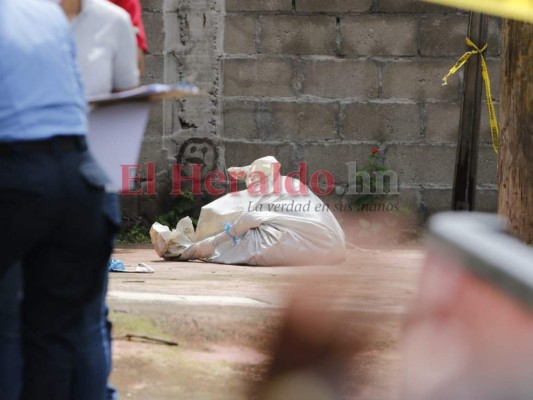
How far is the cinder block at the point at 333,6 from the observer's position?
8.55m

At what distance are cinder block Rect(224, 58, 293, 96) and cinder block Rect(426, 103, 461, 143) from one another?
1100 mm

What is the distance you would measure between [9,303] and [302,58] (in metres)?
6.22

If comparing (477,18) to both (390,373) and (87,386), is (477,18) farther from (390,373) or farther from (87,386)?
(87,386)

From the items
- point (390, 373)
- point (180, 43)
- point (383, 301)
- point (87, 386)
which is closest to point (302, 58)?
point (180, 43)

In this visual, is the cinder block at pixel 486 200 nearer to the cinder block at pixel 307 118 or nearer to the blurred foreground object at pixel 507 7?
the cinder block at pixel 307 118

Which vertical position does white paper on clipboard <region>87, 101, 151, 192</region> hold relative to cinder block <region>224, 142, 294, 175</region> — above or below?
above

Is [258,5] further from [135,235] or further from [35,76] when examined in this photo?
[35,76]

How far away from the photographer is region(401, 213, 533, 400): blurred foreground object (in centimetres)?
113

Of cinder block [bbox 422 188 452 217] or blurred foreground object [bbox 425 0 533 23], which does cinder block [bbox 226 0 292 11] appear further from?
blurred foreground object [bbox 425 0 533 23]

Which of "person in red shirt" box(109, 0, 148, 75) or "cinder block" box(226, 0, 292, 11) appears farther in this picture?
"cinder block" box(226, 0, 292, 11)

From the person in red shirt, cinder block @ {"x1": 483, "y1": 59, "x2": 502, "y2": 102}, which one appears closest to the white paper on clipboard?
the person in red shirt

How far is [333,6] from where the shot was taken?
855cm

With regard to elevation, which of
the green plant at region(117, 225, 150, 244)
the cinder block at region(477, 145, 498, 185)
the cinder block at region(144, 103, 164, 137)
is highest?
the cinder block at region(144, 103, 164, 137)

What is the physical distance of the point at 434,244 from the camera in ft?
4.80
